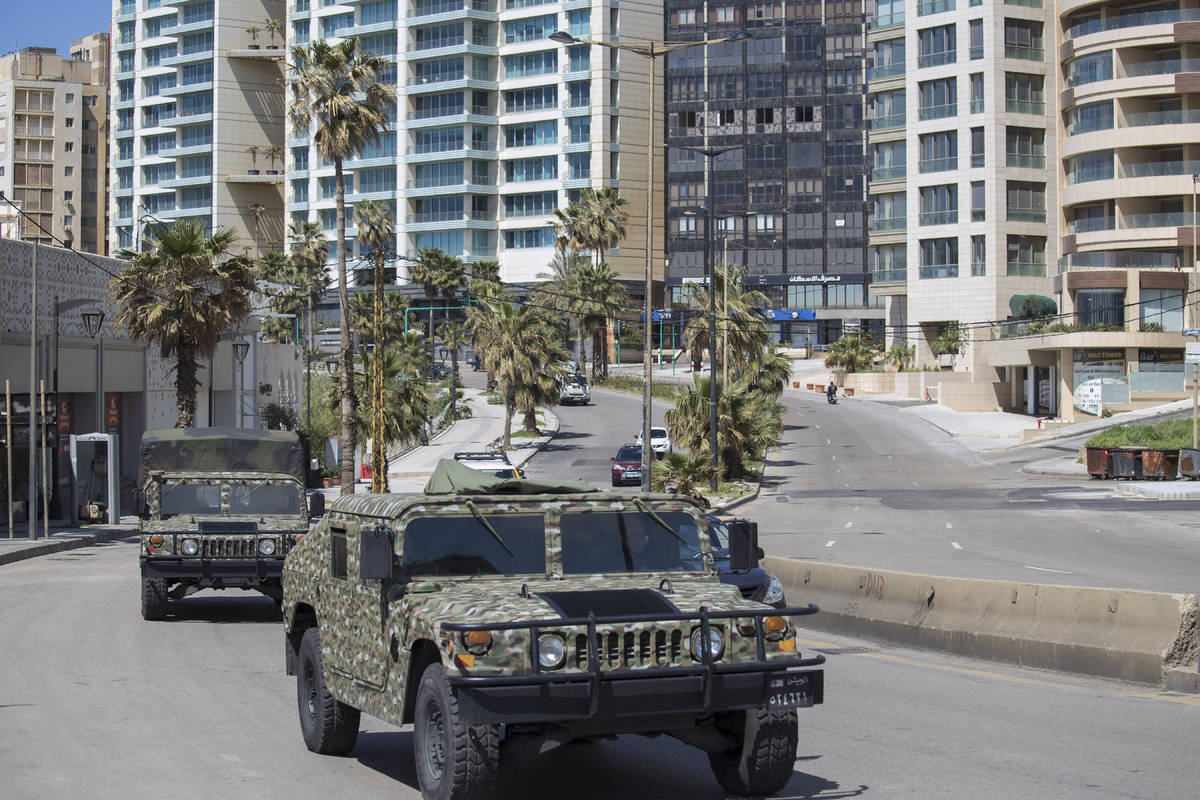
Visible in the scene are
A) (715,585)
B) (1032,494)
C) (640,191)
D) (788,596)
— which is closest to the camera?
(715,585)

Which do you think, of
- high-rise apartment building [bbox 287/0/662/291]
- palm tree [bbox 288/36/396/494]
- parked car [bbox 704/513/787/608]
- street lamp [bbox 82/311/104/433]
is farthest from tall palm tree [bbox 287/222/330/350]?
parked car [bbox 704/513/787/608]

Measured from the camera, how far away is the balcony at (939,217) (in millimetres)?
88750

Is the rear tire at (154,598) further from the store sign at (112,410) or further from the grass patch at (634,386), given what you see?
the grass patch at (634,386)

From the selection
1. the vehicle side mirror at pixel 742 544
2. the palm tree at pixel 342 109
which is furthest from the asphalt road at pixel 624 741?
the palm tree at pixel 342 109

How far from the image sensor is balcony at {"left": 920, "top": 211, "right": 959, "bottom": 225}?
88.8 metres

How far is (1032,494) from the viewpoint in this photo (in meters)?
46.5

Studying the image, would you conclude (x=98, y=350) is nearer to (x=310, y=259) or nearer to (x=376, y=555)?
(x=376, y=555)

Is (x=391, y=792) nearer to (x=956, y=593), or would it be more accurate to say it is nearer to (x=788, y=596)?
(x=956, y=593)

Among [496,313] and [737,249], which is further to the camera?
[737,249]

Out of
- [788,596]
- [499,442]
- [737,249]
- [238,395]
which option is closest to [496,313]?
[499,442]

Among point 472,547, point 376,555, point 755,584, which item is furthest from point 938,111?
point 376,555

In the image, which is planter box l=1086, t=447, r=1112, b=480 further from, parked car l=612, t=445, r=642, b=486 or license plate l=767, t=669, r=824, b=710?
license plate l=767, t=669, r=824, b=710

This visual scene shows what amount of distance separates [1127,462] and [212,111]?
110m

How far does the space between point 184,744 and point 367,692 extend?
2197 mm
